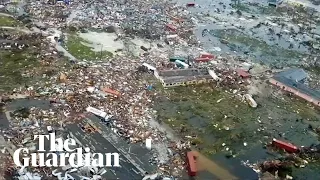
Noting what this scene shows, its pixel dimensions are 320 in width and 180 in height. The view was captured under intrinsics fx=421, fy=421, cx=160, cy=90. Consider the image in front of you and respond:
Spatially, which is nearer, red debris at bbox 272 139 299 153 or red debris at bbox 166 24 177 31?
red debris at bbox 272 139 299 153

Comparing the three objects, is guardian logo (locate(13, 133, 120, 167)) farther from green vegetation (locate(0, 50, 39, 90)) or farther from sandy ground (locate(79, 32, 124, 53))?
sandy ground (locate(79, 32, 124, 53))

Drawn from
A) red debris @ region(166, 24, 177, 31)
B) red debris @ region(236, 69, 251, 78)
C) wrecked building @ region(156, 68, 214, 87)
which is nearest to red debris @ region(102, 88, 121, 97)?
wrecked building @ region(156, 68, 214, 87)

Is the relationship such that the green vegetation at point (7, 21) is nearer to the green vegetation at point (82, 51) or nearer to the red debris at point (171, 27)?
the green vegetation at point (82, 51)

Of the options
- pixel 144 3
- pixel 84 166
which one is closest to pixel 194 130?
pixel 84 166

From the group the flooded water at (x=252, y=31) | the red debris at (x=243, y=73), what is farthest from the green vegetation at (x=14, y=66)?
the flooded water at (x=252, y=31)

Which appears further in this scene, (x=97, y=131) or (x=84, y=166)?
(x=97, y=131)

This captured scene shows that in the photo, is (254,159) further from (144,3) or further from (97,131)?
(144,3)
